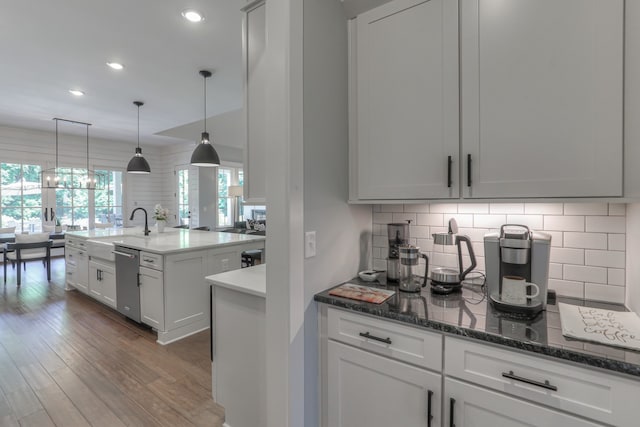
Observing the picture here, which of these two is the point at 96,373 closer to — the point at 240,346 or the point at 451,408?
the point at 240,346

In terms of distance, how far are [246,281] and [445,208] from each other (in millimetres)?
1199

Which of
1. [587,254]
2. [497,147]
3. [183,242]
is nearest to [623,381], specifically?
[587,254]

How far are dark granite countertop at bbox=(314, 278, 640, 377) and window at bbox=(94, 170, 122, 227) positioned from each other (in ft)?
29.3

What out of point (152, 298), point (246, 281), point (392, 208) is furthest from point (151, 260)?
point (392, 208)

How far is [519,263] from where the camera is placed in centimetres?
130

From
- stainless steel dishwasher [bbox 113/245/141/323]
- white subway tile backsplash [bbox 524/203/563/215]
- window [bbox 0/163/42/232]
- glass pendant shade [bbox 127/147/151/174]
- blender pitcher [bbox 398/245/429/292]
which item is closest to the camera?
white subway tile backsplash [bbox 524/203/563/215]

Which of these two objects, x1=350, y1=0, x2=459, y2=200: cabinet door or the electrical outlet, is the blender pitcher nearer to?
x1=350, y1=0, x2=459, y2=200: cabinet door

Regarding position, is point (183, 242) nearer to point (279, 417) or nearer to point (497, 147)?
point (279, 417)

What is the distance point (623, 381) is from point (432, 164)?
3.20ft

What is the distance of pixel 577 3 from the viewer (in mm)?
1148

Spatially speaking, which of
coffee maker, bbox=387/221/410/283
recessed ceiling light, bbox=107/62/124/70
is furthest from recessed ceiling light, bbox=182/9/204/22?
coffee maker, bbox=387/221/410/283

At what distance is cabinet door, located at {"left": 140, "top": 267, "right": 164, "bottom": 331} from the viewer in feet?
9.87

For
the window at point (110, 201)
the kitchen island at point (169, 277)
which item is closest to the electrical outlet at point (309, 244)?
the kitchen island at point (169, 277)

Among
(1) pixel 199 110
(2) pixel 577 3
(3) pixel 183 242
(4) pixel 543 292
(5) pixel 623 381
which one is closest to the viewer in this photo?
(5) pixel 623 381
